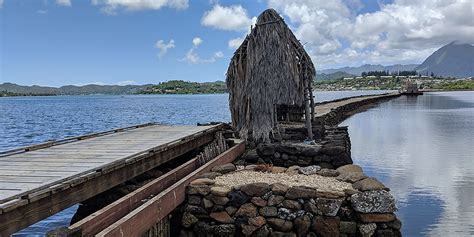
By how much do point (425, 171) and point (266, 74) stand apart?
6.88 metres

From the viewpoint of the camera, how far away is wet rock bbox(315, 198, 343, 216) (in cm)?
843

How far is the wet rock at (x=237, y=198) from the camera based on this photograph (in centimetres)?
888

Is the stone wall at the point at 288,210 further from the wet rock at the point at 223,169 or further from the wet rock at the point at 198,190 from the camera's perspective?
Answer: the wet rock at the point at 223,169

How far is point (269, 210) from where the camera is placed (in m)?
8.77

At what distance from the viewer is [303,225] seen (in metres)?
8.55

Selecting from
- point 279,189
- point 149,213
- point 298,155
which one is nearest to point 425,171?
point 298,155

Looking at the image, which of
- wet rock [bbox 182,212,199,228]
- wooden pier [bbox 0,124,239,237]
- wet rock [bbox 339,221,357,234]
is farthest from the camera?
wet rock [bbox 182,212,199,228]

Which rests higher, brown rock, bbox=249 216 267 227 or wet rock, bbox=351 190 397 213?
wet rock, bbox=351 190 397 213

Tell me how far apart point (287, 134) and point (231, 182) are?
20.6 feet

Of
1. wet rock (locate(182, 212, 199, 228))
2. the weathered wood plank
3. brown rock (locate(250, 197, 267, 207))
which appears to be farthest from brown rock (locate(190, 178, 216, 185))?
brown rock (locate(250, 197, 267, 207))

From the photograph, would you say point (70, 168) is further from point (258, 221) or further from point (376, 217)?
point (376, 217)

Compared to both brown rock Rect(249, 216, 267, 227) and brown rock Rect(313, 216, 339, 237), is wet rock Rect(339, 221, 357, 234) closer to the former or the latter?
brown rock Rect(313, 216, 339, 237)

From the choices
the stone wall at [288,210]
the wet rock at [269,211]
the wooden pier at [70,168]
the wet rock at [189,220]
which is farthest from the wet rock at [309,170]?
the wet rock at [189,220]

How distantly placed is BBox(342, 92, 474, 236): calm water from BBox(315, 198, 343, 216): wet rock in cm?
250
